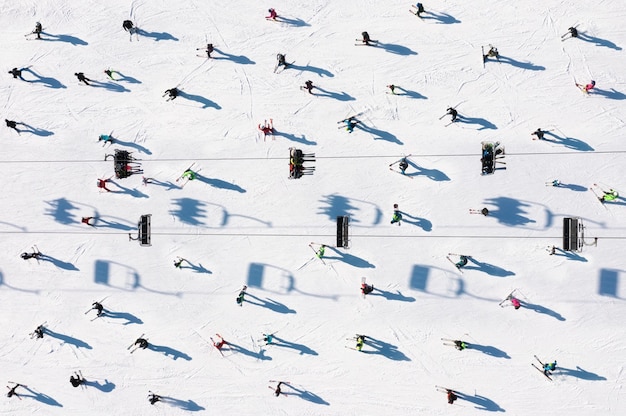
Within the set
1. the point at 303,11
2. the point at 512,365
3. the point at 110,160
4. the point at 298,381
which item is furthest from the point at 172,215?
the point at 512,365

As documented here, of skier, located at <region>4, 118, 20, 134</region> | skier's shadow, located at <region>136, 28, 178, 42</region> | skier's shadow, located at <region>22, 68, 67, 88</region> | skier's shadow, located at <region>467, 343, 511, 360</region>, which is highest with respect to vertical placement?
skier's shadow, located at <region>136, 28, 178, 42</region>

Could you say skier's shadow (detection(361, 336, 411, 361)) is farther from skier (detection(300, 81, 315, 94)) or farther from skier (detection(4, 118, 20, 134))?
skier (detection(4, 118, 20, 134))

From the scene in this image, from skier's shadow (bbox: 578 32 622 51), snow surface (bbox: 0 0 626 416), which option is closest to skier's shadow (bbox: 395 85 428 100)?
snow surface (bbox: 0 0 626 416)

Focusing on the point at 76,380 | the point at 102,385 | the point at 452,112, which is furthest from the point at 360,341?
the point at 76,380

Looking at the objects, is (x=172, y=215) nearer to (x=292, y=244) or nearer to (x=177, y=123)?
(x=177, y=123)

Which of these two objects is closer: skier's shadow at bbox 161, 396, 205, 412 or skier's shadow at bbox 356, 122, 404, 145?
skier's shadow at bbox 356, 122, 404, 145
